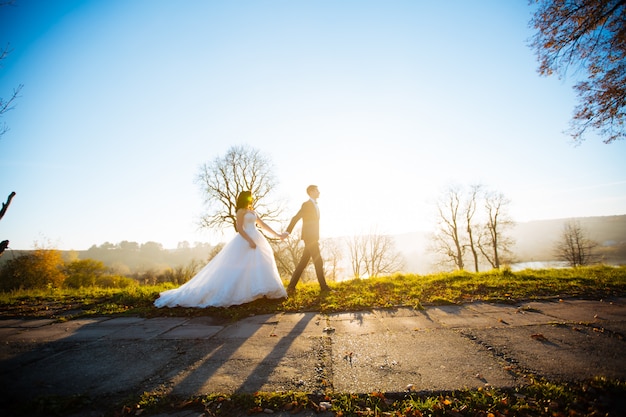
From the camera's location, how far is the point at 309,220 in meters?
6.79

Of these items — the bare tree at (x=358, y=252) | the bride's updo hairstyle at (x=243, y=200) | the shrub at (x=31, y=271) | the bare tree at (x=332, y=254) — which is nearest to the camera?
the bride's updo hairstyle at (x=243, y=200)

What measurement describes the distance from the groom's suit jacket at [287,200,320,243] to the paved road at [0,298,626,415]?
8.19 ft

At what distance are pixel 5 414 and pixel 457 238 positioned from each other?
1660 inches

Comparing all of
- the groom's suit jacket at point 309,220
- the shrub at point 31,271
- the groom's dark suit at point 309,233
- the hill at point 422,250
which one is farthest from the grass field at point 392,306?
the hill at point 422,250

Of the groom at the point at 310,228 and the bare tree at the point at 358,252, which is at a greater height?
the groom at the point at 310,228

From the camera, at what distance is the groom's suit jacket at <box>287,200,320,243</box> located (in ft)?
22.1

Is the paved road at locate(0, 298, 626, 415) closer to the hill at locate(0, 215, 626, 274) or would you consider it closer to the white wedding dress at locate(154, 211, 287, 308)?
the white wedding dress at locate(154, 211, 287, 308)

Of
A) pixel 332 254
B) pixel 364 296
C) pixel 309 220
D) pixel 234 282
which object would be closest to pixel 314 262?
pixel 309 220

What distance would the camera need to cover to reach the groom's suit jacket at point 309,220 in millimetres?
6742

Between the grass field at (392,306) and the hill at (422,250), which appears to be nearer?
the grass field at (392,306)

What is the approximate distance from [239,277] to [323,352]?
3.26 meters

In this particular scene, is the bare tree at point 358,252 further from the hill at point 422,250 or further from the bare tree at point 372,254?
the hill at point 422,250

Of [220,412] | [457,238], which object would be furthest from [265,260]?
[457,238]

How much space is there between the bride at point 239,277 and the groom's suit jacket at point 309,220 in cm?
110
